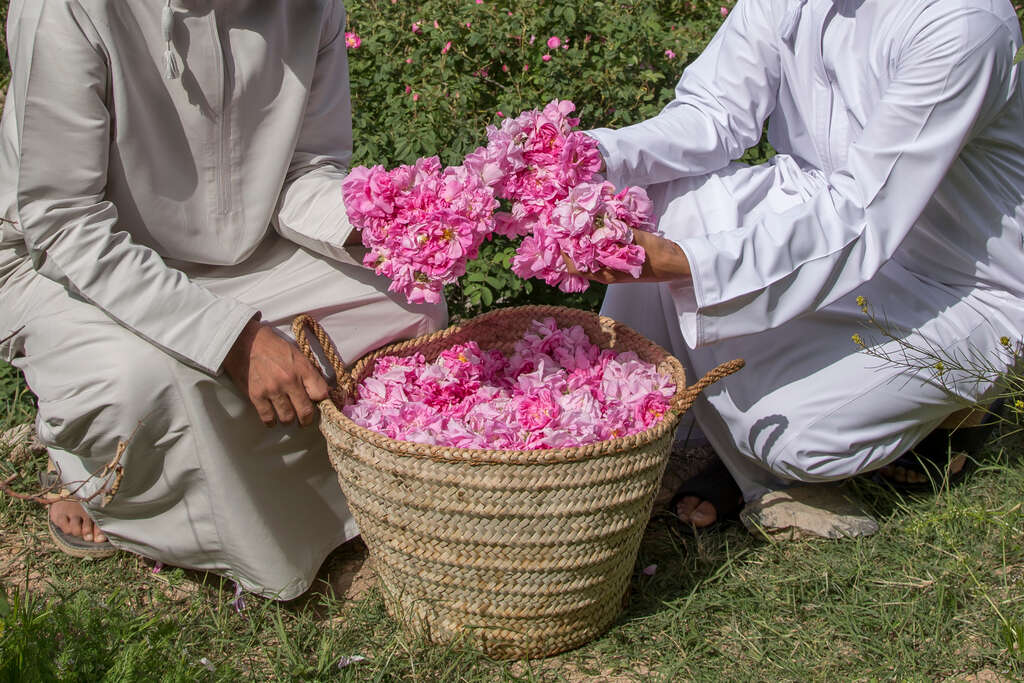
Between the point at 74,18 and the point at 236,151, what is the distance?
19.4 inches

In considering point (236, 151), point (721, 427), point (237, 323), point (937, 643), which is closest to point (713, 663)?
point (937, 643)

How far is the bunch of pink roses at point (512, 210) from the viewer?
209cm

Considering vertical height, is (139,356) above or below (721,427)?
above

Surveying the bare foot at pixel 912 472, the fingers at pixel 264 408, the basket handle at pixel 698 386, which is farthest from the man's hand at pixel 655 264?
the bare foot at pixel 912 472

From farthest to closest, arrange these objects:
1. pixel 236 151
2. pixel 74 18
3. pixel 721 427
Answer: pixel 721 427, pixel 236 151, pixel 74 18

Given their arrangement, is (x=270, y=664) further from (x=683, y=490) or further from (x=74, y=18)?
(x=74, y=18)

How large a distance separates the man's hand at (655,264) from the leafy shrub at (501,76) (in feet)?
3.01

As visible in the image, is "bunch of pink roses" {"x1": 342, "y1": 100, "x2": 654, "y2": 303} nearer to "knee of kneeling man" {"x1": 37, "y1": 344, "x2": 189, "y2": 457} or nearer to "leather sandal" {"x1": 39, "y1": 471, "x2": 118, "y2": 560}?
"knee of kneeling man" {"x1": 37, "y1": 344, "x2": 189, "y2": 457}

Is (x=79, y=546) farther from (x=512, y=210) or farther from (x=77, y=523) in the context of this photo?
(x=512, y=210)

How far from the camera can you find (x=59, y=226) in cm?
220

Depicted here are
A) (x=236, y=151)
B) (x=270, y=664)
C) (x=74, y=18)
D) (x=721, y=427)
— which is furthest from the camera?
(x=721, y=427)

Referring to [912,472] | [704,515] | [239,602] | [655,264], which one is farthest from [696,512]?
[239,602]

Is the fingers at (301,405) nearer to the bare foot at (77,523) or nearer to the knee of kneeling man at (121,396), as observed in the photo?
the knee of kneeling man at (121,396)

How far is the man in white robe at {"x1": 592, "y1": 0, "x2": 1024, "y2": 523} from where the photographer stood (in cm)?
229
